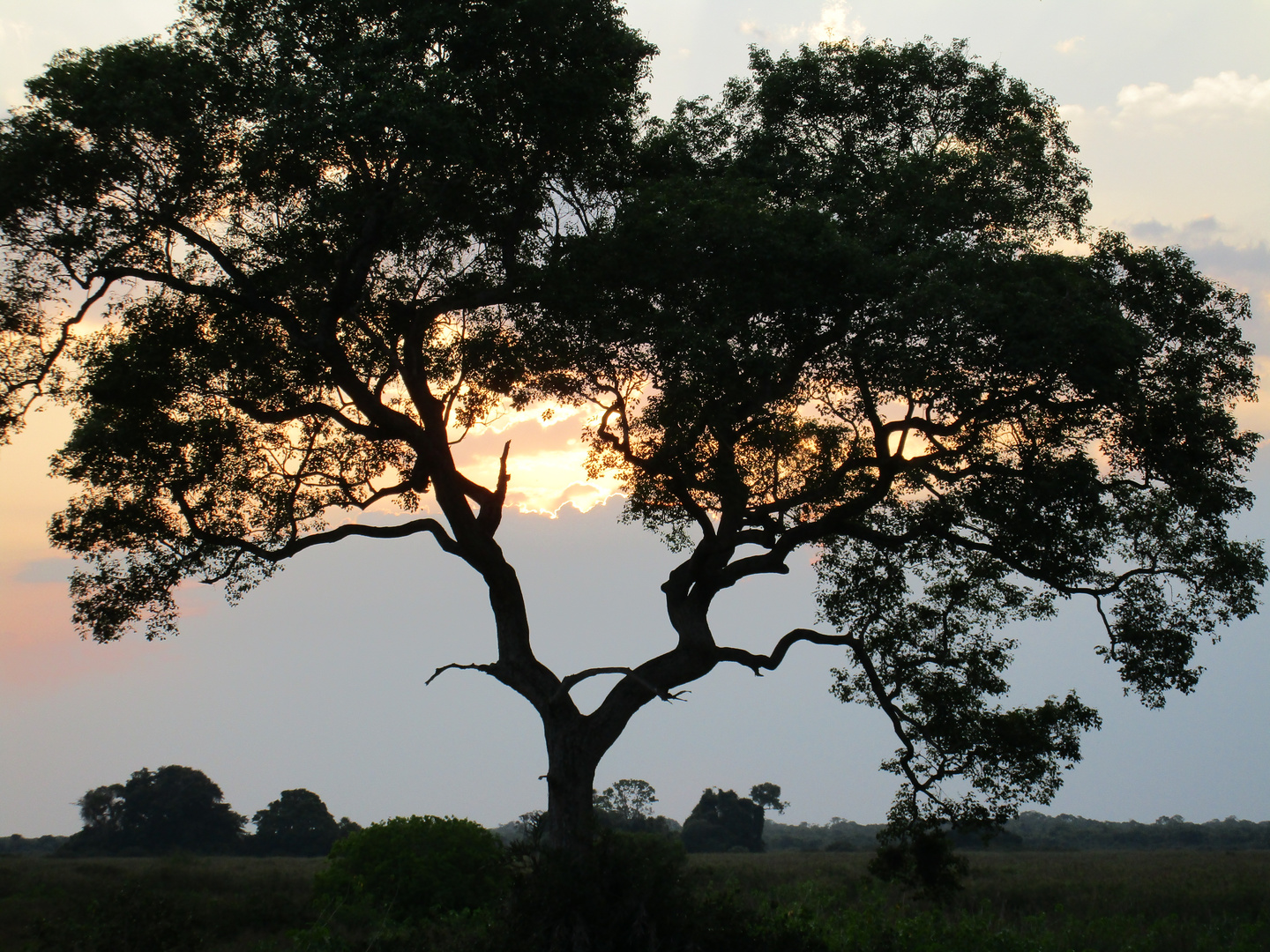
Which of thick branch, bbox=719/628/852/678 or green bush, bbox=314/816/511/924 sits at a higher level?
thick branch, bbox=719/628/852/678

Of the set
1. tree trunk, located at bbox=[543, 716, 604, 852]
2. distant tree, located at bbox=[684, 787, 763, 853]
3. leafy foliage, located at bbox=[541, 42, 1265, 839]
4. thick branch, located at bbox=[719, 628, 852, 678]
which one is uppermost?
leafy foliage, located at bbox=[541, 42, 1265, 839]

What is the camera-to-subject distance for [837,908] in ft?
69.8

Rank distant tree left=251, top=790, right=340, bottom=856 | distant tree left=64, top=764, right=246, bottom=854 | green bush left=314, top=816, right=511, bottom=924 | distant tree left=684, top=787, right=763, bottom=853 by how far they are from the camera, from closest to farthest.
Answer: green bush left=314, top=816, right=511, bottom=924, distant tree left=64, top=764, right=246, bottom=854, distant tree left=251, top=790, right=340, bottom=856, distant tree left=684, top=787, right=763, bottom=853

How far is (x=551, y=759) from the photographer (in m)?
15.0

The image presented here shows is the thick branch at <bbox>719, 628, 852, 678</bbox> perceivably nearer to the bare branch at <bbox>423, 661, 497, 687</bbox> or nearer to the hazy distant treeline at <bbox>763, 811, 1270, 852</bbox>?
the bare branch at <bbox>423, 661, 497, 687</bbox>

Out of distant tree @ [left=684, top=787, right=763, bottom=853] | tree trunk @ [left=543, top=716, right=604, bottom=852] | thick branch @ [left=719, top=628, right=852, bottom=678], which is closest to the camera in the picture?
tree trunk @ [left=543, top=716, right=604, bottom=852]

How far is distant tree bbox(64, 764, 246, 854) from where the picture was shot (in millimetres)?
57750

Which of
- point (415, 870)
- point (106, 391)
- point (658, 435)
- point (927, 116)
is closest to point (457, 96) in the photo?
point (658, 435)

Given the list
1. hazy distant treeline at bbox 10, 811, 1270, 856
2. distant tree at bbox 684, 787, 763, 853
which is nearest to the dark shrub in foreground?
hazy distant treeline at bbox 10, 811, 1270, 856

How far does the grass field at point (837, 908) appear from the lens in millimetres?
13273

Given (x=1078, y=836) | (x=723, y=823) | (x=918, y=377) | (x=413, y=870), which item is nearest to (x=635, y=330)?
(x=918, y=377)

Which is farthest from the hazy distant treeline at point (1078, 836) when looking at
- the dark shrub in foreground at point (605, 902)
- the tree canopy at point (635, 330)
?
the dark shrub in foreground at point (605, 902)

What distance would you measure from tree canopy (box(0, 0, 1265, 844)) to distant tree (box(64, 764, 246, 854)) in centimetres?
4899

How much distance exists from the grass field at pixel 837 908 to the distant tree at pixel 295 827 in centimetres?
2182
